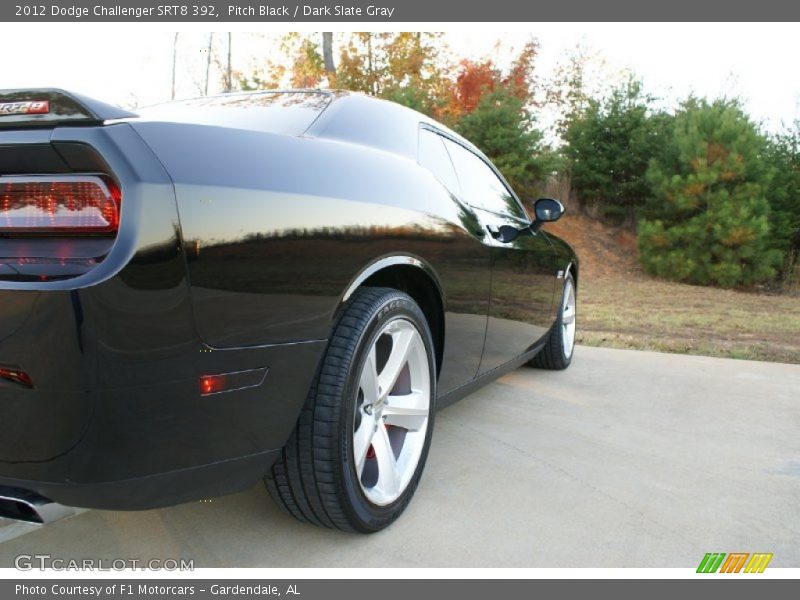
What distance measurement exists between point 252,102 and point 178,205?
116cm

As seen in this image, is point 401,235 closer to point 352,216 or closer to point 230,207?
point 352,216

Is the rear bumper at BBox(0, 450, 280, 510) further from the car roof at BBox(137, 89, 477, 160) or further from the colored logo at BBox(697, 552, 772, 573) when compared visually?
the colored logo at BBox(697, 552, 772, 573)

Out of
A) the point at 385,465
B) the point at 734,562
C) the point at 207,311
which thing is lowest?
the point at 734,562

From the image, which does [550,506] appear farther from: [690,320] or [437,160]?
[690,320]

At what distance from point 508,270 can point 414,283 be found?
2.70ft

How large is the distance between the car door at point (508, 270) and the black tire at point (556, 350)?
34cm

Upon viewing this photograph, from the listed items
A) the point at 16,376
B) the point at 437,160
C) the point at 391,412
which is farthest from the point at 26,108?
the point at 437,160

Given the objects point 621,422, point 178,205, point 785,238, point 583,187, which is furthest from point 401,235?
point 583,187

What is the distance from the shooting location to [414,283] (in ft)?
7.82

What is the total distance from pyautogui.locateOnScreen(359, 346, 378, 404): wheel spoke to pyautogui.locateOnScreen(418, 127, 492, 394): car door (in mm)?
491

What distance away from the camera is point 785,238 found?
14031 mm

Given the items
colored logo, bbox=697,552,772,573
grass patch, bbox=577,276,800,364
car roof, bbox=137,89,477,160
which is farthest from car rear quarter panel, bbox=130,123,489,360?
grass patch, bbox=577,276,800,364

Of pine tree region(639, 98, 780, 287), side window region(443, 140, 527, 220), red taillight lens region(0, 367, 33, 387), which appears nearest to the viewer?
red taillight lens region(0, 367, 33, 387)

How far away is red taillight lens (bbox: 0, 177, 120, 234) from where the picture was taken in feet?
4.55
